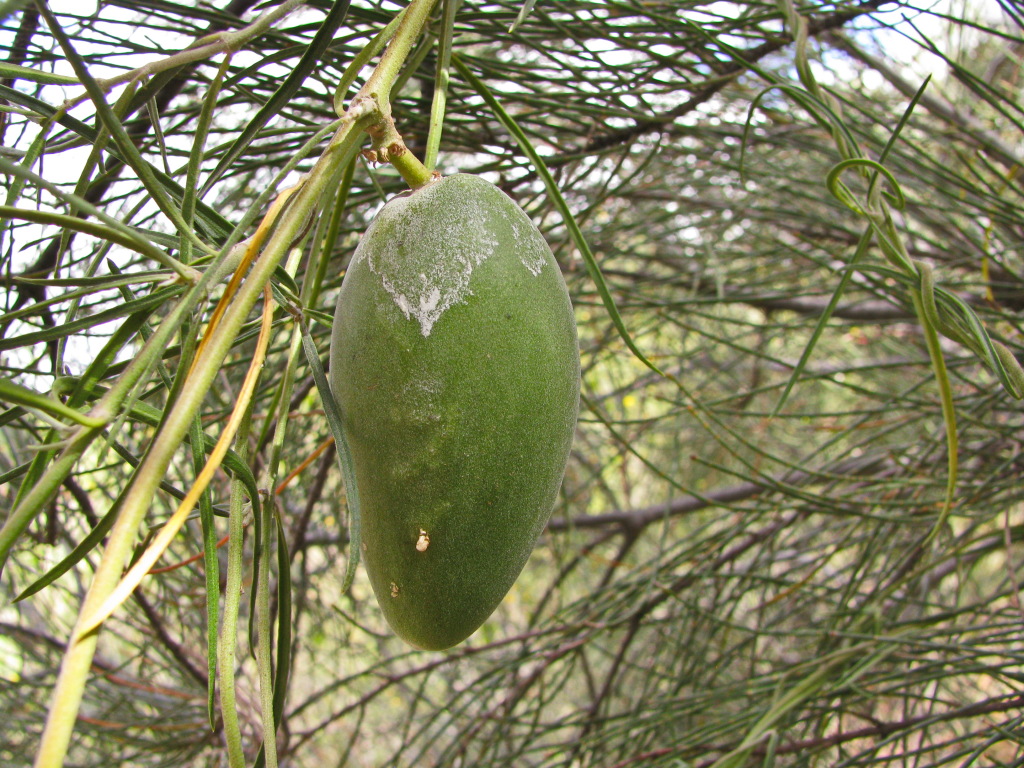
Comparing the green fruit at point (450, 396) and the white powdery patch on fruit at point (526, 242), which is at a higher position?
the white powdery patch on fruit at point (526, 242)

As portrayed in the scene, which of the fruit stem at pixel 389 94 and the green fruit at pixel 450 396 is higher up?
the fruit stem at pixel 389 94

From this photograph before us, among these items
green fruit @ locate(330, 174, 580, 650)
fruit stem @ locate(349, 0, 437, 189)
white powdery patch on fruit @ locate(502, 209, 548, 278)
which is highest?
fruit stem @ locate(349, 0, 437, 189)

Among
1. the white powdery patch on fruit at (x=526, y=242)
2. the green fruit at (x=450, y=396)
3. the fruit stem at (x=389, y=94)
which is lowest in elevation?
the green fruit at (x=450, y=396)

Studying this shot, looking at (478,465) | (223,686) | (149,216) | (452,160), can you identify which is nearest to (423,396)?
(478,465)

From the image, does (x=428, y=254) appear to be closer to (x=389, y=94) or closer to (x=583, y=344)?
(x=389, y=94)

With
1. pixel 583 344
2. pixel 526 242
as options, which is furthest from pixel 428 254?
pixel 583 344

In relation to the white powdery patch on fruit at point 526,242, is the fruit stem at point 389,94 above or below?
above

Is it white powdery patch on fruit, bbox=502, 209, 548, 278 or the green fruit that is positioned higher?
white powdery patch on fruit, bbox=502, 209, 548, 278
